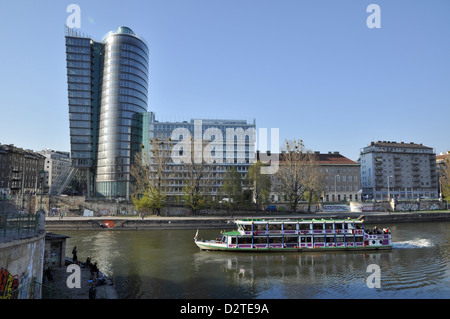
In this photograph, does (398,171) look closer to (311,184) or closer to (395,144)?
(395,144)

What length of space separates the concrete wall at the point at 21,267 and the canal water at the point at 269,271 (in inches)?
276

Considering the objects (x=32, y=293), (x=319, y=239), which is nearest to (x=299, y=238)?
(x=319, y=239)

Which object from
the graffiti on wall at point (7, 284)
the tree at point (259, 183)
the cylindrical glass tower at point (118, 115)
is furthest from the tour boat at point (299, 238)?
the cylindrical glass tower at point (118, 115)

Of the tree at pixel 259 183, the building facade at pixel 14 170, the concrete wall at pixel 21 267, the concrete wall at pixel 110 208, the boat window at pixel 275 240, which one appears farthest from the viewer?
the building facade at pixel 14 170

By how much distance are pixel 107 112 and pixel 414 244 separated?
9644 centimetres

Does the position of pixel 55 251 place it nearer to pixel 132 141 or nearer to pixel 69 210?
pixel 69 210

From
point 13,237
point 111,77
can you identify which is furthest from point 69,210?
point 13,237

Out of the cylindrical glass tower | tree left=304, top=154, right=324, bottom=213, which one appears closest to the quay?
tree left=304, top=154, right=324, bottom=213

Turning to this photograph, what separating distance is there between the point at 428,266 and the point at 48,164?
545 ft

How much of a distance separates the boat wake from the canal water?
12 centimetres

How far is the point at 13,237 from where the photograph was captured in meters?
15.1

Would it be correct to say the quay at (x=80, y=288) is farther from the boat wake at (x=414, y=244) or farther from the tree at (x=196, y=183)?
the tree at (x=196, y=183)

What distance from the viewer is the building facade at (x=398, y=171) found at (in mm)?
133875

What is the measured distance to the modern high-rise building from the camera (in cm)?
10675
